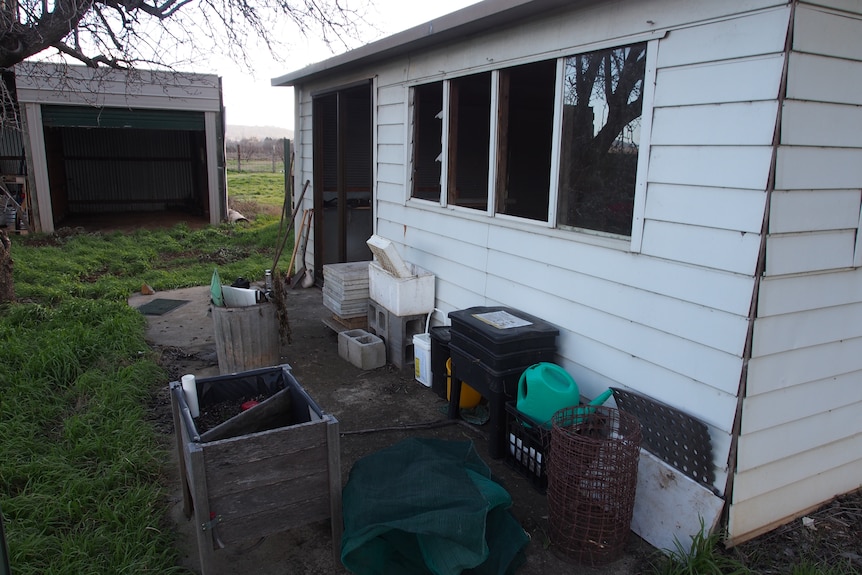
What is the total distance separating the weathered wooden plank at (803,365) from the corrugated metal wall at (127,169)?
50.1ft

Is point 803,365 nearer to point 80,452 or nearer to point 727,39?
point 727,39

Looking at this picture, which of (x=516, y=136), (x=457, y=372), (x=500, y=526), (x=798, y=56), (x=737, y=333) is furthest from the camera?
(x=516, y=136)

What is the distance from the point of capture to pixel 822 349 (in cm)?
285

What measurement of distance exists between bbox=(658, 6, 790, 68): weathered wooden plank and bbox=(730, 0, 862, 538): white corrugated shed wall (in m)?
0.09

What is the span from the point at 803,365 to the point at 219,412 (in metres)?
2.88

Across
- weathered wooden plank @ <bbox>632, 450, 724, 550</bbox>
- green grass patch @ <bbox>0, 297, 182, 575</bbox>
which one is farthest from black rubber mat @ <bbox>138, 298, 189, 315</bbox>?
weathered wooden plank @ <bbox>632, 450, 724, 550</bbox>

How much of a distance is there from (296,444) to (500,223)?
2.35m

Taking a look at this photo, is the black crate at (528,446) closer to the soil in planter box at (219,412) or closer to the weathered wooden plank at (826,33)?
the soil in planter box at (219,412)

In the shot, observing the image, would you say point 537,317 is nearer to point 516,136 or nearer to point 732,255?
point 732,255

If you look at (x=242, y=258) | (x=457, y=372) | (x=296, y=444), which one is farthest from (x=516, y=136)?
(x=242, y=258)

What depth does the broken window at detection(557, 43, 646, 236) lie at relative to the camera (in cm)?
312

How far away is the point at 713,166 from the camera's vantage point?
8.70ft

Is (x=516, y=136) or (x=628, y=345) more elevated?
(x=516, y=136)

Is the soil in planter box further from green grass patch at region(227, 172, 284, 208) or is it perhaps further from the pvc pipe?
green grass patch at region(227, 172, 284, 208)
